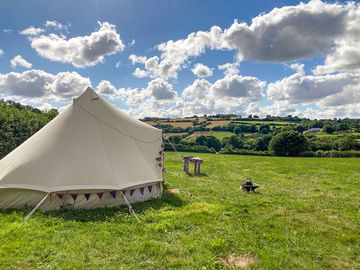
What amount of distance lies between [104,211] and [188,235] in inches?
158

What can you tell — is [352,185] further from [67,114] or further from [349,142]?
[349,142]

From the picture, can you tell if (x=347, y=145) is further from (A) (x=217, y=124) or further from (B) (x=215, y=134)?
(A) (x=217, y=124)

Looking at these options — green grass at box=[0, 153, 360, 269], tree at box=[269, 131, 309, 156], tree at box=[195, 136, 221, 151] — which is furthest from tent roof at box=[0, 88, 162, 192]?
tree at box=[195, 136, 221, 151]

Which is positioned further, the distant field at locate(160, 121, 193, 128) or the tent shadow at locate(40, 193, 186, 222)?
the distant field at locate(160, 121, 193, 128)

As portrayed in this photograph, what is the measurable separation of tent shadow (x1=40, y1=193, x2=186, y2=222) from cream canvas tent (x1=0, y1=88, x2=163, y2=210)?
371 mm

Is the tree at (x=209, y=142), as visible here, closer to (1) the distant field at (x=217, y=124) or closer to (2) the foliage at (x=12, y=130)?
(1) the distant field at (x=217, y=124)

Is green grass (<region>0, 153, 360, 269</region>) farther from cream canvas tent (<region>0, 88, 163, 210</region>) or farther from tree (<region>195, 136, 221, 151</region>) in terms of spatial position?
tree (<region>195, 136, 221, 151</region>)

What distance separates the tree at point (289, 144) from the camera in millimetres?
56906

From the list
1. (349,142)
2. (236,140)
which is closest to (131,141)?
(349,142)

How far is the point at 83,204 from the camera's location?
506 inches

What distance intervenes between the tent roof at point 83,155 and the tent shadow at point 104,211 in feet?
2.99

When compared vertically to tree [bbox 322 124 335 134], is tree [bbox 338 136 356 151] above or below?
below

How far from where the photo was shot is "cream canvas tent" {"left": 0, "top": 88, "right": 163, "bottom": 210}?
12.6 meters

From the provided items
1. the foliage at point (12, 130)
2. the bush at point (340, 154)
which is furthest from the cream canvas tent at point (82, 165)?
the bush at point (340, 154)
